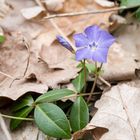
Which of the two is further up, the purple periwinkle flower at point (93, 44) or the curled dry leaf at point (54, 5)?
the purple periwinkle flower at point (93, 44)

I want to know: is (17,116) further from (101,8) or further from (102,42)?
(101,8)

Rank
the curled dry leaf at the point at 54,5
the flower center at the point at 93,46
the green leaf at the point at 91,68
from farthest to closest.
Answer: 1. the curled dry leaf at the point at 54,5
2. the green leaf at the point at 91,68
3. the flower center at the point at 93,46

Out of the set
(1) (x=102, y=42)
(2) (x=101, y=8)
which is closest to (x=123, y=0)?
(2) (x=101, y=8)

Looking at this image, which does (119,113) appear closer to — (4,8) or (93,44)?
(93,44)

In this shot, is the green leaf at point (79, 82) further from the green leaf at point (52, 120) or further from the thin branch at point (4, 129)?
the thin branch at point (4, 129)

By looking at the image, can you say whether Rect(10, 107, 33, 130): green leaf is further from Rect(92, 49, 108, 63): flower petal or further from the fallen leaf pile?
Rect(92, 49, 108, 63): flower petal

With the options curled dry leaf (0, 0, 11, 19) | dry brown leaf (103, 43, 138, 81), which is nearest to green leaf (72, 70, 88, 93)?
dry brown leaf (103, 43, 138, 81)

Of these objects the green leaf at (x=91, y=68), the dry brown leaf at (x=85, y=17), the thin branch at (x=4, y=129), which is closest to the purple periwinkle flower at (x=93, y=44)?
the green leaf at (x=91, y=68)

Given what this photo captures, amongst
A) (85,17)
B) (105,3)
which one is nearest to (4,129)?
(85,17)
